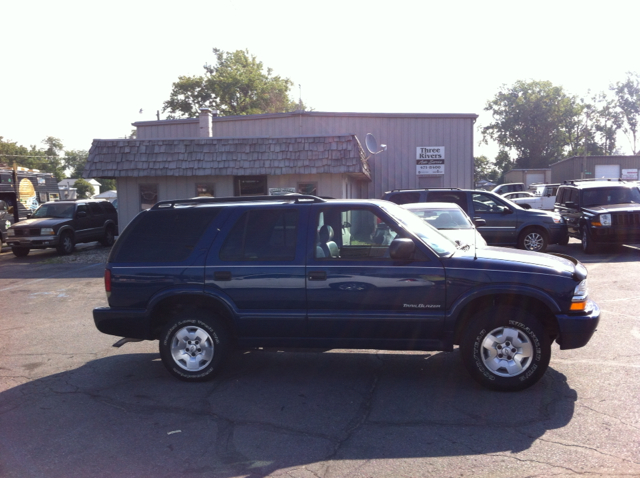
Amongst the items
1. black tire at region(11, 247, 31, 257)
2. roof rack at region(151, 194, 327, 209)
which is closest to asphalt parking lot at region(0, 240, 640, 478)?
roof rack at region(151, 194, 327, 209)

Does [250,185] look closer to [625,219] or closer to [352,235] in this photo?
[625,219]

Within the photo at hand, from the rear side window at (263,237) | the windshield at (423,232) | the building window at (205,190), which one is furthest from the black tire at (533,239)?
the rear side window at (263,237)

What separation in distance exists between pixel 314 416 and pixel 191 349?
162 centimetres

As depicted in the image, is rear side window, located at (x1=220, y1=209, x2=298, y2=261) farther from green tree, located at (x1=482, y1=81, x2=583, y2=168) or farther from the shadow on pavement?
green tree, located at (x1=482, y1=81, x2=583, y2=168)

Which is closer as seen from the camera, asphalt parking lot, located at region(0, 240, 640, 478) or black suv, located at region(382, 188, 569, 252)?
asphalt parking lot, located at region(0, 240, 640, 478)

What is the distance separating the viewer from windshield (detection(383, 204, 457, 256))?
543cm

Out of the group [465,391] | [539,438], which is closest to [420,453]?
[539,438]

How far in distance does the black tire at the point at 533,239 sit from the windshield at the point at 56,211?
47.1 feet

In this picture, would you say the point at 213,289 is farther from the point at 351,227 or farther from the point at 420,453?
the point at 420,453

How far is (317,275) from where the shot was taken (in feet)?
17.6

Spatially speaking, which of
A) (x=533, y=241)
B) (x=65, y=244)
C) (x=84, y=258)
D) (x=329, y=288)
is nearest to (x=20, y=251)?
(x=65, y=244)

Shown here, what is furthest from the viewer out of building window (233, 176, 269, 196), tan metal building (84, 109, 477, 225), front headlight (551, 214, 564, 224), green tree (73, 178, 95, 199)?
green tree (73, 178, 95, 199)

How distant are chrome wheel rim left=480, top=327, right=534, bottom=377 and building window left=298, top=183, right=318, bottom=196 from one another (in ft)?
40.3

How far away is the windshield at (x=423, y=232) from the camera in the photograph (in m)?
5.43
